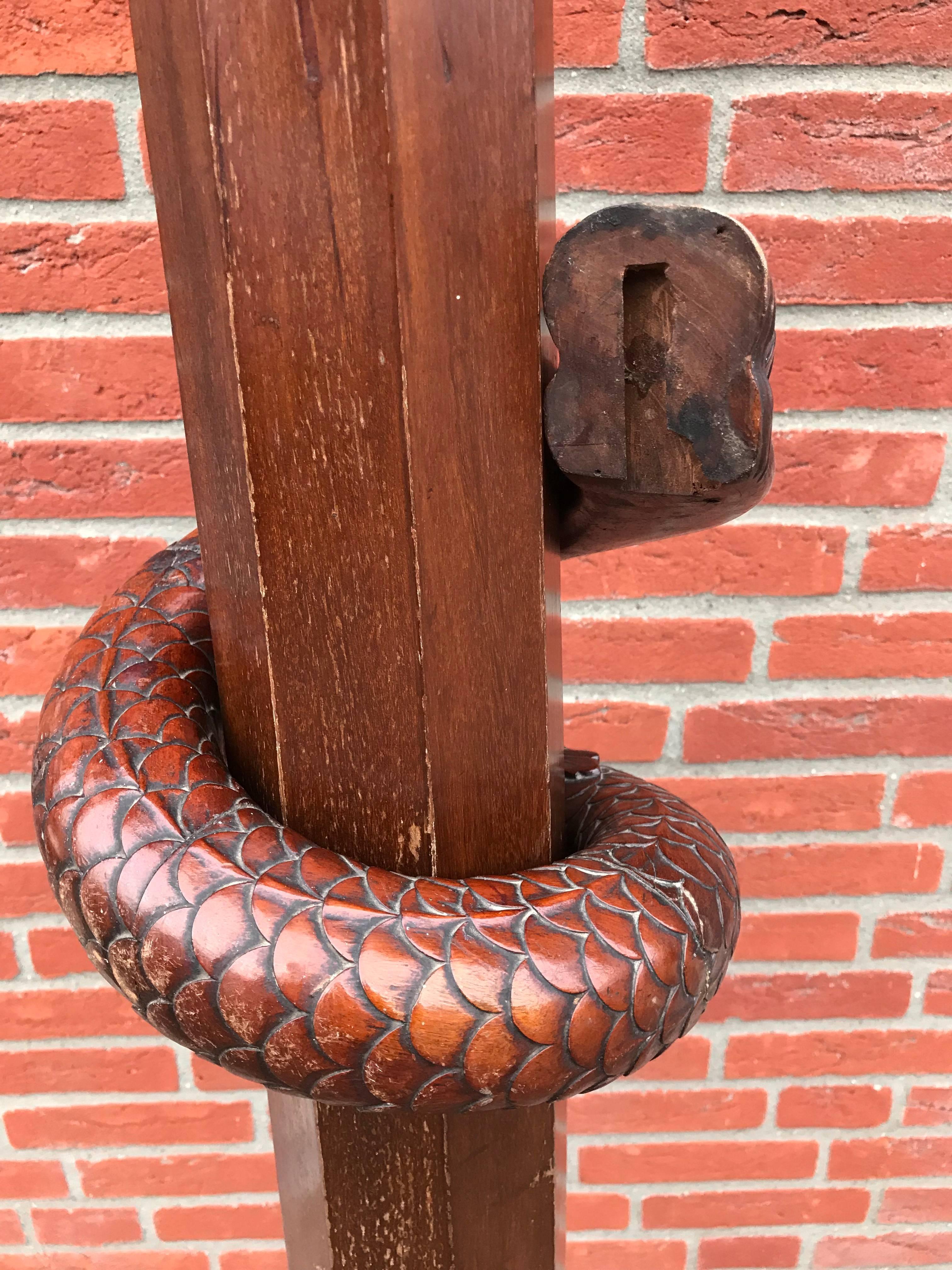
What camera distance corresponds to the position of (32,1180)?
2.77 feet

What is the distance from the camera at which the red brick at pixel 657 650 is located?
0.69 m

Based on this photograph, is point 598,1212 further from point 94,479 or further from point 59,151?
point 59,151

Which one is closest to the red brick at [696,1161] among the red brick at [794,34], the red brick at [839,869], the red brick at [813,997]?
the red brick at [813,997]

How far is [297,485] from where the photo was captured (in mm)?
244

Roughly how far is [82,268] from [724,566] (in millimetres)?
449

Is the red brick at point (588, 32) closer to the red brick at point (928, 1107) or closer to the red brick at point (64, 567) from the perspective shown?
the red brick at point (64, 567)

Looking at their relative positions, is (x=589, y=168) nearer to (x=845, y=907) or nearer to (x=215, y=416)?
(x=215, y=416)

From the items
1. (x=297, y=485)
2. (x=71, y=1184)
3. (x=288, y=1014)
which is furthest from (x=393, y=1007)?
(x=71, y=1184)

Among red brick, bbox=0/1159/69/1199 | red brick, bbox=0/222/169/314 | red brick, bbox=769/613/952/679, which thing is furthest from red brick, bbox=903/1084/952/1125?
red brick, bbox=0/222/169/314

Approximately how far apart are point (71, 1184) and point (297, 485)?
0.84m

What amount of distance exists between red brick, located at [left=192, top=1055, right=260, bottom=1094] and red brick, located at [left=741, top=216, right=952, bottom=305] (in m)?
0.70

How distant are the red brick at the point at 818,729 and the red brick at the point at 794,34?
40 centimetres

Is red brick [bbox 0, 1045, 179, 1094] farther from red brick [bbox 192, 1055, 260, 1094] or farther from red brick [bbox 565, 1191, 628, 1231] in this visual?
red brick [bbox 565, 1191, 628, 1231]


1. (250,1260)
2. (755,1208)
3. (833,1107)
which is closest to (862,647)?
(833,1107)
